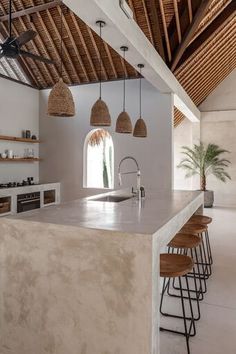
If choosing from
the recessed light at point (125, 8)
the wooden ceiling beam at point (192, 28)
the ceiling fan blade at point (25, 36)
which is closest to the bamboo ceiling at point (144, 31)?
the wooden ceiling beam at point (192, 28)

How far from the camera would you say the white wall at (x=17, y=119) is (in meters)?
6.37

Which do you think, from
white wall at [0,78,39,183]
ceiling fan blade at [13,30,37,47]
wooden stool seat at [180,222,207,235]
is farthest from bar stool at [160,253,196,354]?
white wall at [0,78,39,183]

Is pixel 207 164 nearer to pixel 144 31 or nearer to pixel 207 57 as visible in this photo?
pixel 207 57

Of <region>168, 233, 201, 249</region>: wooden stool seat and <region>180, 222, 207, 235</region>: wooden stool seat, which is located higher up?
<region>180, 222, 207, 235</region>: wooden stool seat

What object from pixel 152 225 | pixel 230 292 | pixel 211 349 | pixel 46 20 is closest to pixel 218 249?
pixel 230 292

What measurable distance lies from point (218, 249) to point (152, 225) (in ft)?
11.6

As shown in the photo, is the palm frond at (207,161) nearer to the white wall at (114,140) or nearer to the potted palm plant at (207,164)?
the potted palm plant at (207,164)

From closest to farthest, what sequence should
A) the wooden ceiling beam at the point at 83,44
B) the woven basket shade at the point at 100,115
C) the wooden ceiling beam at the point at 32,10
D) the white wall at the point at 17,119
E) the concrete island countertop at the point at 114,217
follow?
the concrete island countertop at the point at 114,217, the woven basket shade at the point at 100,115, the wooden ceiling beam at the point at 32,10, the wooden ceiling beam at the point at 83,44, the white wall at the point at 17,119

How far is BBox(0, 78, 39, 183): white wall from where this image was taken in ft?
20.9

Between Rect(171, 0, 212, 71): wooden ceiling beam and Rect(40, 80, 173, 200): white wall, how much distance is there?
2.45 ft

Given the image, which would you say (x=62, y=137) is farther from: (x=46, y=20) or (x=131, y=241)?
(x=131, y=241)

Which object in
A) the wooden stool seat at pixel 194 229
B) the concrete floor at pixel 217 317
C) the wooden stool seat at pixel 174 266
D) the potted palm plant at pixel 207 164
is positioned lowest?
the concrete floor at pixel 217 317

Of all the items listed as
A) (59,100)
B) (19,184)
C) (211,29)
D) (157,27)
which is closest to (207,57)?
(211,29)

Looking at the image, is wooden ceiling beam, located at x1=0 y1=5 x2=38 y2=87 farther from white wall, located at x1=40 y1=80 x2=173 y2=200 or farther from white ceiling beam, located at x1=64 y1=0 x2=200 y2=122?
white ceiling beam, located at x1=64 y1=0 x2=200 y2=122
